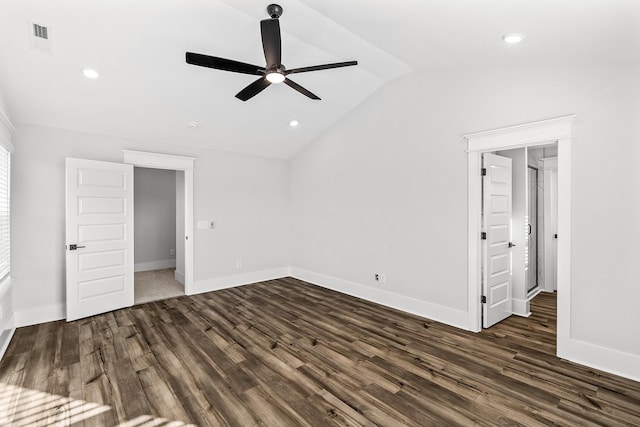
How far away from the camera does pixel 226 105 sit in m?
4.23

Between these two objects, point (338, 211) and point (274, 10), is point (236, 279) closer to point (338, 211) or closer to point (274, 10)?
point (338, 211)

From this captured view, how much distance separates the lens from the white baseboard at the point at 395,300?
3.76m

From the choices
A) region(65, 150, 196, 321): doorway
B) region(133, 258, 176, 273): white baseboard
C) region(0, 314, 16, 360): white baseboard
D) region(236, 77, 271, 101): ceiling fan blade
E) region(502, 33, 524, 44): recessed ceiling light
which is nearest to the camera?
region(502, 33, 524, 44): recessed ceiling light

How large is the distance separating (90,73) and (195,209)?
2451mm

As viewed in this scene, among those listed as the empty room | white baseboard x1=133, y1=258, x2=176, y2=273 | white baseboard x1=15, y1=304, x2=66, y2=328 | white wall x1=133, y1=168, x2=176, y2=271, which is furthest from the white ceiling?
white baseboard x1=133, y1=258, x2=176, y2=273

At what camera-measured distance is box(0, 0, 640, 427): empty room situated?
2367mm

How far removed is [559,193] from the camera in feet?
9.80

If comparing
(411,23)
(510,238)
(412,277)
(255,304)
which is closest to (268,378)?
(255,304)

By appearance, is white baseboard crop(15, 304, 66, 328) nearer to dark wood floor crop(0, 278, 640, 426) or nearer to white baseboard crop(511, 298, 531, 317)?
dark wood floor crop(0, 278, 640, 426)

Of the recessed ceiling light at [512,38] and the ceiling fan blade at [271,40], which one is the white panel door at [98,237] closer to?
the ceiling fan blade at [271,40]

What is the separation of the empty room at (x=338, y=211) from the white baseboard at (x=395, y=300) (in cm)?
3

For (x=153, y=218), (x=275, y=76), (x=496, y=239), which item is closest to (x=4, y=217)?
(x=275, y=76)

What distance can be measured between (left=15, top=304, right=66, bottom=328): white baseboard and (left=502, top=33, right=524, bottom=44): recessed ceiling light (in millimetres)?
5865

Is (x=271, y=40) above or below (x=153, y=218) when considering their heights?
above
